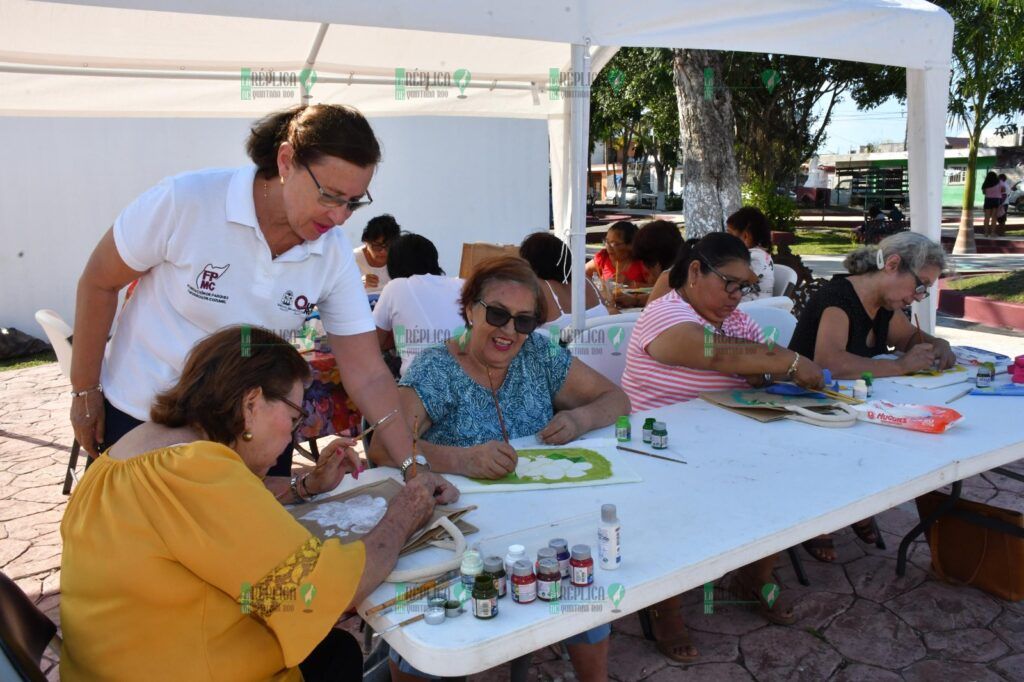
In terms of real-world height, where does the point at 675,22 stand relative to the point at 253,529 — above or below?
above

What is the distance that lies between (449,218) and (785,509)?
339 inches

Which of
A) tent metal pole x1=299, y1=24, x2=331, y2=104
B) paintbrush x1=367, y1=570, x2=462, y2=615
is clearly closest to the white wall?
tent metal pole x1=299, y1=24, x2=331, y2=104

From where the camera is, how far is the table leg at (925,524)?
312 centimetres

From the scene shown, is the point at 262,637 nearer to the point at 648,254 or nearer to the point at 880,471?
the point at 880,471

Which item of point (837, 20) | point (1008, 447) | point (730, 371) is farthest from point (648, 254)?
point (1008, 447)

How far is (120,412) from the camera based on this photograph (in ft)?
7.36

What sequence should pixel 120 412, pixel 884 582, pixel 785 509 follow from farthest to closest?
pixel 884 582
pixel 120 412
pixel 785 509

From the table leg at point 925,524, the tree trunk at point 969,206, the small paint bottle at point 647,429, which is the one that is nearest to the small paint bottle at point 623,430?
the small paint bottle at point 647,429

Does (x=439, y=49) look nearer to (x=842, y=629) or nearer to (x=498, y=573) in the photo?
(x=842, y=629)

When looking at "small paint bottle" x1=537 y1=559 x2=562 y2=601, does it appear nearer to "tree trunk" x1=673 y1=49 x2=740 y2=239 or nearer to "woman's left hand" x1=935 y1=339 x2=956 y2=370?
"woman's left hand" x1=935 y1=339 x2=956 y2=370

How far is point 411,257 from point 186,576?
2983 millimetres

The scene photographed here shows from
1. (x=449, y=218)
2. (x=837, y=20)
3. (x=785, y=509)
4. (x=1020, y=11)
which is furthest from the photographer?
(x=1020, y=11)

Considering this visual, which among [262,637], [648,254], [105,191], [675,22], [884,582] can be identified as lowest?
[884,582]

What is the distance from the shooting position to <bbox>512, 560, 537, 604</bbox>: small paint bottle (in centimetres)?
148
